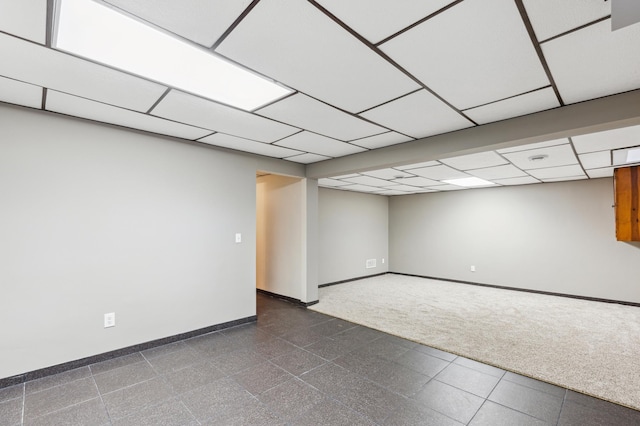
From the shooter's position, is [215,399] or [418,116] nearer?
[215,399]

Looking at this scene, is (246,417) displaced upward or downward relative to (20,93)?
downward

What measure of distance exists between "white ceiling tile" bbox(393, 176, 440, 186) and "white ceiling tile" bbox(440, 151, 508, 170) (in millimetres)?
1002

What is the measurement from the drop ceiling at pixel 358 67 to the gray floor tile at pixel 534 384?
220 cm

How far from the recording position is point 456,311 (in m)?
4.65

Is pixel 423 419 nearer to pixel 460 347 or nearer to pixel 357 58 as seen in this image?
pixel 460 347

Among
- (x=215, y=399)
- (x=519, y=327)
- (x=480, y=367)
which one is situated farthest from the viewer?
(x=519, y=327)

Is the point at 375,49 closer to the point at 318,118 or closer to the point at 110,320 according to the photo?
the point at 318,118

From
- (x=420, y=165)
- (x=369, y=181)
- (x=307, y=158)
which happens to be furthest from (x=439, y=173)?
(x=307, y=158)

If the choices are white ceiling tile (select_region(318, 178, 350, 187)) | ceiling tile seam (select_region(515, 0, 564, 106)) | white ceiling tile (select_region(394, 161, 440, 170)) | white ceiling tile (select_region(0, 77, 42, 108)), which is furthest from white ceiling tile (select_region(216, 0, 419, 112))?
white ceiling tile (select_region(318, 178, 350, 187))

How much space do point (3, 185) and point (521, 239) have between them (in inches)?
305

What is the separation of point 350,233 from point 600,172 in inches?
179

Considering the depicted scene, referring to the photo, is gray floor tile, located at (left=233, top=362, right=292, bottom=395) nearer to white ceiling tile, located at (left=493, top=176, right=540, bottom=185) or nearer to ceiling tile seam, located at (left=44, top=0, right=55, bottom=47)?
ceiling tile seam, located at (left=44, top=0, right=55, bottom=47)

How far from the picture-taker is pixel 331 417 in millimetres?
2053

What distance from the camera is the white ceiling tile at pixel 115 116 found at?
2428 millimetres
